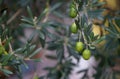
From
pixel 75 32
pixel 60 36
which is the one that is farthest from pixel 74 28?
pixel 60 36

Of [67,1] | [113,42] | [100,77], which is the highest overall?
[67,1]

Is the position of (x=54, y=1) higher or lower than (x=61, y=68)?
higher

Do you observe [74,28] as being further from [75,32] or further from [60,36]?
[60,36]

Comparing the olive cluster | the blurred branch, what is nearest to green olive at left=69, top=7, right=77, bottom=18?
the olive cluster

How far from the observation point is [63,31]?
109 centimetres

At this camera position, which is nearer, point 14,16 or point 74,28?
point 74,28

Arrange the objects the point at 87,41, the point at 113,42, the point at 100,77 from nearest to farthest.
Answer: the point at 87,41 → the point at 113,42 → the point at 100,77

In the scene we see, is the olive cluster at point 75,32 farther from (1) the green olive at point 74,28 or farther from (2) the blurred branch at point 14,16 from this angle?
(2) the blurred branch at point 14,16

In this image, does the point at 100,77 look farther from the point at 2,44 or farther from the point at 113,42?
the point at 2,44

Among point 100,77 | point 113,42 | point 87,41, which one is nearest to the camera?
point 87,41

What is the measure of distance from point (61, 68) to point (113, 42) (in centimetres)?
20

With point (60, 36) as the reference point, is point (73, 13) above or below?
above

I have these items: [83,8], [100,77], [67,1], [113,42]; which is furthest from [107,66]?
[83,8]

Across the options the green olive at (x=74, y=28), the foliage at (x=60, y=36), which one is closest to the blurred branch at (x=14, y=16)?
the foliage at (x=60, y=36)
